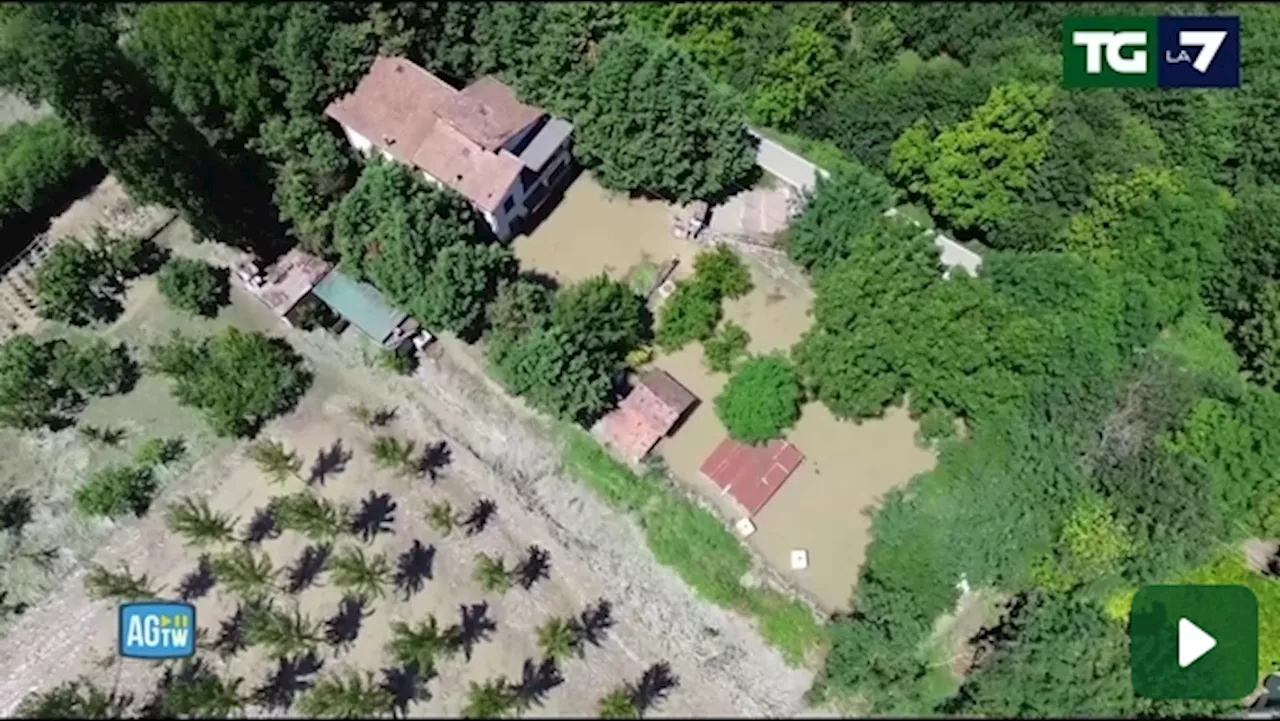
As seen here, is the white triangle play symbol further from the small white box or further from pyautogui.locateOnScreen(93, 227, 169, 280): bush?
pyautogui.locateOnScreen(93, 227, 169, 280): bush

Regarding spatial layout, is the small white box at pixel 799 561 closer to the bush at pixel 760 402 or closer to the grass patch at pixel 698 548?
the grass patch at pixel 698 548

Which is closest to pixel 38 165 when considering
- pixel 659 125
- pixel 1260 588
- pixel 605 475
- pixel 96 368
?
pixel 96 368

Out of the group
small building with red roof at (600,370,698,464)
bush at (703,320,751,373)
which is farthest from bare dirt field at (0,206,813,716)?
bush at (703,320,751,373)

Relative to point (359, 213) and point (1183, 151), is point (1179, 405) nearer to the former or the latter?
point (1183, 151)

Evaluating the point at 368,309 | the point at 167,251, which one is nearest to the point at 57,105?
the point at 167,251

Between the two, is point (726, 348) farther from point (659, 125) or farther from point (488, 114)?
point (488, 114)

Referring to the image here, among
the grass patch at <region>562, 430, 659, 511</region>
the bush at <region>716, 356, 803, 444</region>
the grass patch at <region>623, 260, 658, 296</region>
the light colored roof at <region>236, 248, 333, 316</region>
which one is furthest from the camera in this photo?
the grass patch at <region>623, 260, 658, 296</region>

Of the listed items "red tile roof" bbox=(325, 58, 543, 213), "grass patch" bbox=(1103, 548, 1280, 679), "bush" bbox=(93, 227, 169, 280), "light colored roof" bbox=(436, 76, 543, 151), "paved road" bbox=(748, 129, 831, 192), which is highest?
"paved road" bbox=(748, 129, 831, 192)
